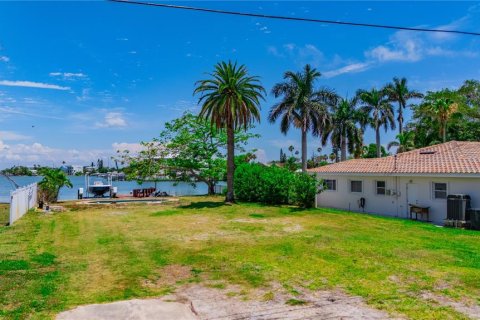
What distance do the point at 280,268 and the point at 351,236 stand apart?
18.5 ft

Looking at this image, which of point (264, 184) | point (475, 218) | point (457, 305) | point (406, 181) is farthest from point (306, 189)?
point (457, 305)

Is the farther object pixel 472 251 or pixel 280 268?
pixel 472 251

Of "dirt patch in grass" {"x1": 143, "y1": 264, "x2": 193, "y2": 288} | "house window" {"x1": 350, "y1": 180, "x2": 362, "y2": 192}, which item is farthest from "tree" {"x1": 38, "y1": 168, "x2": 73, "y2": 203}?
"dirt patch in grass" {"x1": 143, "y1": 264, "x2": 193, "y2": 288}

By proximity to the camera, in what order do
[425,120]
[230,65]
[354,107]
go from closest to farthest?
[230,65] → [354,107] → [425,120]

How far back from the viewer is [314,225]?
56.0 ft

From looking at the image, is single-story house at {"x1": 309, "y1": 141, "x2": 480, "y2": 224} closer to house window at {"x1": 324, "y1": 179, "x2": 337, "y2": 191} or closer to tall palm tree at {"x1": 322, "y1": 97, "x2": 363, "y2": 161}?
house window at {"x1": 324, "y1": 179, "x2": 337, "y2": 191}

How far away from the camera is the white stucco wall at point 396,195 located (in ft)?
61.7

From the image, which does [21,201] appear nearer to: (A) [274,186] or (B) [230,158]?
(B) [230,158]

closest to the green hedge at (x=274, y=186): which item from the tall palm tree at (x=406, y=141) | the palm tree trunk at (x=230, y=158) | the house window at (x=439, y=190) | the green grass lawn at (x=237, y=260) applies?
the palm tree trunk at (x=230, y=158)

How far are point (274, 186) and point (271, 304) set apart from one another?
18821 mm

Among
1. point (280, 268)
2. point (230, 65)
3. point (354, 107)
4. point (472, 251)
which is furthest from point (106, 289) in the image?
point (354, 107)

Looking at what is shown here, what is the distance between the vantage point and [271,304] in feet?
23.0

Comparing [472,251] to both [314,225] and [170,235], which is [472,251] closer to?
[314,225]

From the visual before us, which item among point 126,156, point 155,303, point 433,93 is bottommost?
point 155,303
